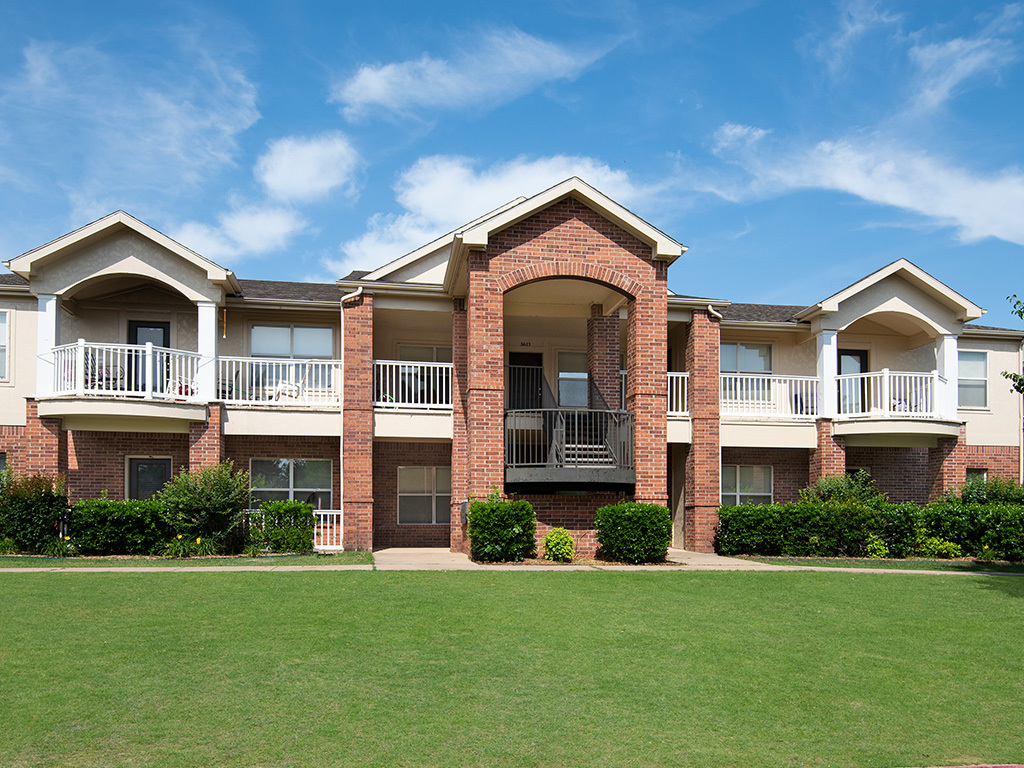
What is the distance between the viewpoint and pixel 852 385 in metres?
21.8

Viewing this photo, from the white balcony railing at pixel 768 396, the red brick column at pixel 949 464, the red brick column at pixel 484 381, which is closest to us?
the red brick column at pixel 484 381

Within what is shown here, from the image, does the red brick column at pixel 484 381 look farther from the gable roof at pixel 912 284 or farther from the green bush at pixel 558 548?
the gable roof at pixel 912 284

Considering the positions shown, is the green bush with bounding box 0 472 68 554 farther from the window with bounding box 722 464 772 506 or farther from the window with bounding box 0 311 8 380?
the window with bounding box 722 464 772 506

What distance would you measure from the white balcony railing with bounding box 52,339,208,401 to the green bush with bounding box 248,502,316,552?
3134 millimetres

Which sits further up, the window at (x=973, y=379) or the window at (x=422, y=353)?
the window at (x=422, y=353)

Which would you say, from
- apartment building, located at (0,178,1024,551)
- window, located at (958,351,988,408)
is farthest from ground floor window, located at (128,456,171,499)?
window, located at (958,351,988,408)

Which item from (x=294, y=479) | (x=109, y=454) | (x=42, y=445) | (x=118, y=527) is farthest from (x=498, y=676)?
(x=109, y=454)

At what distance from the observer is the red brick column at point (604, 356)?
20.3m

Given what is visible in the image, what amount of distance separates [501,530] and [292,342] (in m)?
8.07

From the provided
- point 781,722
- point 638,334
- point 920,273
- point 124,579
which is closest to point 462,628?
point 781,722

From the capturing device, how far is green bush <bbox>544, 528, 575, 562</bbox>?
54.3ft

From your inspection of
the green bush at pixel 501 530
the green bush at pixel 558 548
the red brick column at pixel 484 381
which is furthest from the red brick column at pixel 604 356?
the green bush at pixel 501 530

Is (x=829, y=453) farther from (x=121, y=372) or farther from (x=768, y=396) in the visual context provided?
(x=121, y=372)

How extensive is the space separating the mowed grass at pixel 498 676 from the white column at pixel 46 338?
6972 mm
